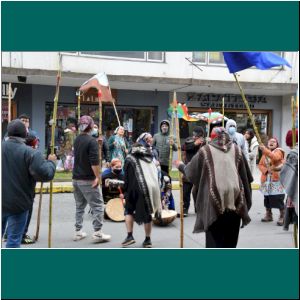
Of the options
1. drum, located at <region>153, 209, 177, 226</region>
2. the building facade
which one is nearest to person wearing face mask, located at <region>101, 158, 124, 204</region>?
drum, located at <region>153, 209, 177, 226</region>

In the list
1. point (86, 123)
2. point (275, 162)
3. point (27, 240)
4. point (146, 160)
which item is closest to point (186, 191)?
point (275, 162)

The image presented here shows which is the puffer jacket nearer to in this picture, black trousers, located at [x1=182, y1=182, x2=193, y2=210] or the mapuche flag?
black trousers, located at [x1=182, y1=182, x2=193, y2=210]

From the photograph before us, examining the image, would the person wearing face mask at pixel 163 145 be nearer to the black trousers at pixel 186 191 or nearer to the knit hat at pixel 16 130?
the black trousers at pixel 186 191

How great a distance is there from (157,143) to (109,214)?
1.94 metres

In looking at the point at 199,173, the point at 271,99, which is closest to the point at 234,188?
the point at 199,173

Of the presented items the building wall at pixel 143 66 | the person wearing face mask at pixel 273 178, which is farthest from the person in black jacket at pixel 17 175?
the building wall at pixel 143 66

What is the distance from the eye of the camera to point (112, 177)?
7805 millimetres

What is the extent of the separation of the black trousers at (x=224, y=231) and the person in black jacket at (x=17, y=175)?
5.91 feet

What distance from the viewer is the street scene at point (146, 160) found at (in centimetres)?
444

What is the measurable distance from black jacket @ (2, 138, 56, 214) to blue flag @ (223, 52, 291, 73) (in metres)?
2.37

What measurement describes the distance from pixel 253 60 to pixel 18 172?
283 centimetres

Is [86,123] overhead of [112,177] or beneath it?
overhead

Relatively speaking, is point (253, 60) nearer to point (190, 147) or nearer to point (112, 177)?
point (190, 147)

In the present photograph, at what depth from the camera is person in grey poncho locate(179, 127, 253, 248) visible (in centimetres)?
440
